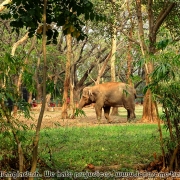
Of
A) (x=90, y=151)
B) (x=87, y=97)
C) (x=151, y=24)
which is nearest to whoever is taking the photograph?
(x=90, y=151)

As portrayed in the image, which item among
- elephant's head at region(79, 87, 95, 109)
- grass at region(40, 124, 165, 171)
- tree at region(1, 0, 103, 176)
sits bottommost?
grass at region(40, 124, 165, 171)

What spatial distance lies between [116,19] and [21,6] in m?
12.1

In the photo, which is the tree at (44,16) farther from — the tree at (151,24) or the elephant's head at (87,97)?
the elephant's head at (87,97)

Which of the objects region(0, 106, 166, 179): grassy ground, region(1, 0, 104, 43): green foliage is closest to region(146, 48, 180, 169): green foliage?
region(1, 0, 104, 43): green foliage

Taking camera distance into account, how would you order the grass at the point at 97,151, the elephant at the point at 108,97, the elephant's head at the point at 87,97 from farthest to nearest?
the elephant's head at the point at 87,97 → the elephant at the point at 108,97 → the grass at the point at 97,151

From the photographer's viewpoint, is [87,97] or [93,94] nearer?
[93,94]

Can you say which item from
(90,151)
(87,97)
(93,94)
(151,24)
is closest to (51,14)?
(90,151)

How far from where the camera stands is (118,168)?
5.61 metres

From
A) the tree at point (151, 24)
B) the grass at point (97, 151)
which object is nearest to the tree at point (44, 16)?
the grass at point (97, 151)

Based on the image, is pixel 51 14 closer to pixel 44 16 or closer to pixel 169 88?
pixel 44 16

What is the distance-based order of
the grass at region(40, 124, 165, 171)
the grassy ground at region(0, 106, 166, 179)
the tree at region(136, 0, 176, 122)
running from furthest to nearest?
the tree at region(136, 0, 176, 122) → the grass at region(40, 124, 165, 171) → the grassy ground at region(0, 106, 166, 179)

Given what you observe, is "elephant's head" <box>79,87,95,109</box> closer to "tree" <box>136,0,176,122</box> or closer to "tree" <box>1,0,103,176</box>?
"tree" <box>136,0,176,122</box>

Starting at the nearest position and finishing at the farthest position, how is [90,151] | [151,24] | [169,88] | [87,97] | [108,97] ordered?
1. [169,88]
2. [90,151]
3. [151,24]
4. [108,97]
5. [87,97]

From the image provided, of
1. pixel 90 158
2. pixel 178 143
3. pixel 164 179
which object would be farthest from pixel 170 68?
pixel 90 158
